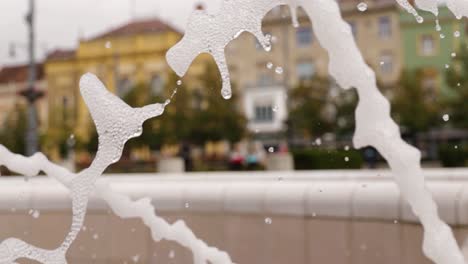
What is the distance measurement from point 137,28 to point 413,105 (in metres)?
16.4

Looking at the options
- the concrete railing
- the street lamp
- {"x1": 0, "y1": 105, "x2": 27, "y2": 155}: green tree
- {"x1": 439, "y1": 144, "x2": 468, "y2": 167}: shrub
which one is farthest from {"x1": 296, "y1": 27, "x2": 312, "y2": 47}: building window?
the concrete railing

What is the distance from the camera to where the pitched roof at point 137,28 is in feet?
122

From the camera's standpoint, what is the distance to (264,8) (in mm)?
2975

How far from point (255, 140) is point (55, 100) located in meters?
11.2

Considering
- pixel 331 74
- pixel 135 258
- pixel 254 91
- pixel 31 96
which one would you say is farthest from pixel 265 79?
pixel 331 74

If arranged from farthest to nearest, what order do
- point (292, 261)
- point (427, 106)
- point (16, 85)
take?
point (16, 85) → point (427, 106) → point (292, 261)

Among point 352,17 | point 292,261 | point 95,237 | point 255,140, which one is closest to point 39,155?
point 95,237

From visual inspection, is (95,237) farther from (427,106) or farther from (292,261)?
(427,106)

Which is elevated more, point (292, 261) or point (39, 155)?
point (39, 155)

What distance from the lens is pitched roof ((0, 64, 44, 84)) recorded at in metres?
41.7

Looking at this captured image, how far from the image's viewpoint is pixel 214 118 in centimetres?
2777

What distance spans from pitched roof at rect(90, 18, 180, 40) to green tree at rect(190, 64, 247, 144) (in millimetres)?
9588

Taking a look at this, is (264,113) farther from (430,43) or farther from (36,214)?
(36,214)

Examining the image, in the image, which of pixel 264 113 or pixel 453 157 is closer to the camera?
pixel 453 157
